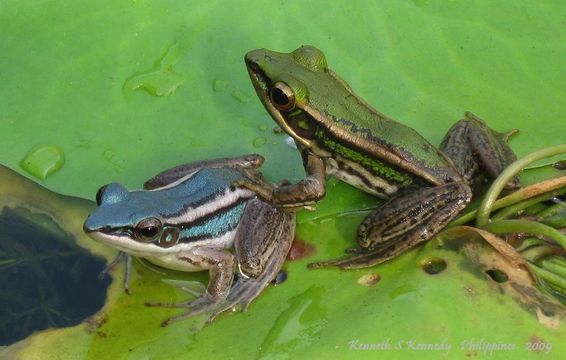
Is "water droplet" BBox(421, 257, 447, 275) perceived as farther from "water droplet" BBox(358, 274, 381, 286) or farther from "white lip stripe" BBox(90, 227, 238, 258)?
"white lip stripe" BBox(90, 227, 238, 258)

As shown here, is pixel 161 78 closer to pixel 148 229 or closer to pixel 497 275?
pixel 148 229

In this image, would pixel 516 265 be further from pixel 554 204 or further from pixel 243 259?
pixel 243 259

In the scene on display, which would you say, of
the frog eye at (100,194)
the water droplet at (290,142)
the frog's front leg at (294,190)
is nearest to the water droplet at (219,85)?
the water droplet at (290,142)

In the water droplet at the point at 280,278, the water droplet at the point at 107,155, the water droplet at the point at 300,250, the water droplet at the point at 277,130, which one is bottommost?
the water droplet at the point at 280,278

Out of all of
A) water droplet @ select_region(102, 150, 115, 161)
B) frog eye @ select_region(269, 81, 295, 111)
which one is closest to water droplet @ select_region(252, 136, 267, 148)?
frog eye @ select_region(269, 81, 295, 111)

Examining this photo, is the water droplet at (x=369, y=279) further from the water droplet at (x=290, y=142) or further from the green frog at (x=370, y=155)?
the water droplet at (x=290, y=142)

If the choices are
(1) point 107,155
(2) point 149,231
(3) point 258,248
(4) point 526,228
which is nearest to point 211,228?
(3) point 258,248

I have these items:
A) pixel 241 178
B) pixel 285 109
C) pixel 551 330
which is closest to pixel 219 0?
pixel 285 109
